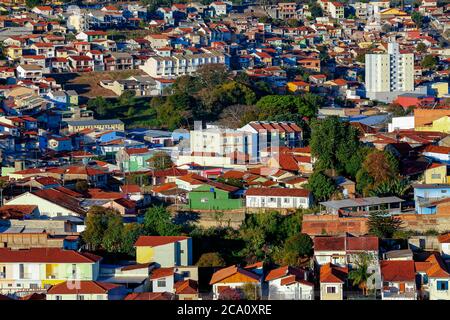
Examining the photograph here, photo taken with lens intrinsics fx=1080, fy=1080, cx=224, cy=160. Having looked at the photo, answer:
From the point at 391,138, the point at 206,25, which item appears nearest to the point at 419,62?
the point at 206,25

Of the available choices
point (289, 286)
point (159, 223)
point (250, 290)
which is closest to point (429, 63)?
point (159, 223)

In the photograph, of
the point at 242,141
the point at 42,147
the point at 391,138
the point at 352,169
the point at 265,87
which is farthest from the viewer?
the point at 265,87

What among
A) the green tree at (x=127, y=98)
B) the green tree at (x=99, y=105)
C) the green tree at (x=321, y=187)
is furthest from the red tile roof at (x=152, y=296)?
the green tree at (x=127, y=98)

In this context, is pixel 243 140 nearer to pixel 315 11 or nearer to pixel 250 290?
pixel 250 290

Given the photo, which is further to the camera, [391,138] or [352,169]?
[391,138]

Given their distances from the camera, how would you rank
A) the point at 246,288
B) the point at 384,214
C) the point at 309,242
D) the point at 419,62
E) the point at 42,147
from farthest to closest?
1. the point at 419,62
2. the point at 42,147
3. the point at 384,214
4. the point at 309,242
5. the point at 246,288

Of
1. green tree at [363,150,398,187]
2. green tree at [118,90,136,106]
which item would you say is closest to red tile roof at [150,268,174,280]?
green tree at [363,150,398,187]

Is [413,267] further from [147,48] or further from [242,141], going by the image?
[147,48]

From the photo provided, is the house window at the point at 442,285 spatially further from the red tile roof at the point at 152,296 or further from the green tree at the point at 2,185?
the green tree at the point at 2,185
